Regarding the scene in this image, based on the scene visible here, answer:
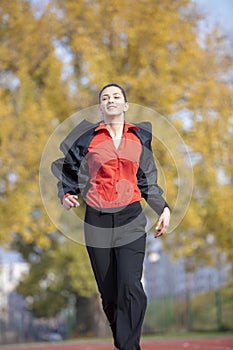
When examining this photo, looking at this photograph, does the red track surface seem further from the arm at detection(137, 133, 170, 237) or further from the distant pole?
the distant pole

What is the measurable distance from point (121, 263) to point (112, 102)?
1183mm

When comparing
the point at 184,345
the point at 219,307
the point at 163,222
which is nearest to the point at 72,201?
the point at 163,222

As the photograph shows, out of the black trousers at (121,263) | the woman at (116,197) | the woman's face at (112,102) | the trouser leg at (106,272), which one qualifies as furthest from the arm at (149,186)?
the trouser leg at (106,272)

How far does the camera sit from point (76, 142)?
5.77 metres

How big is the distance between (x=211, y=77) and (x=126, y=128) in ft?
57.0

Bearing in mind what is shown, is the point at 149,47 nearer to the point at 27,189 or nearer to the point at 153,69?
the point at 153,69

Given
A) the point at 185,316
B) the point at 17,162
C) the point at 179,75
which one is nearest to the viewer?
the point at 17,162

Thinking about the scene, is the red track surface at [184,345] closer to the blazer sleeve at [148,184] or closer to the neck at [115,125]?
the blazer sleeve at [148,184]

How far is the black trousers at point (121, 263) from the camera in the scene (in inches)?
212

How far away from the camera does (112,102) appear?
569cm

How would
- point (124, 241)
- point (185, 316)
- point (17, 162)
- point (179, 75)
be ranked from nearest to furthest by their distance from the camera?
1. point (124, 241)
2. point (17, 162)
3. point (179, 75)
4. point (185, 316)

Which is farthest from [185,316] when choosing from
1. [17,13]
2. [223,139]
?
[17,13]

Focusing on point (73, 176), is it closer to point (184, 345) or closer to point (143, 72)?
point (184, 345)

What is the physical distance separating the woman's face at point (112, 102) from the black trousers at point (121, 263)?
70cm
